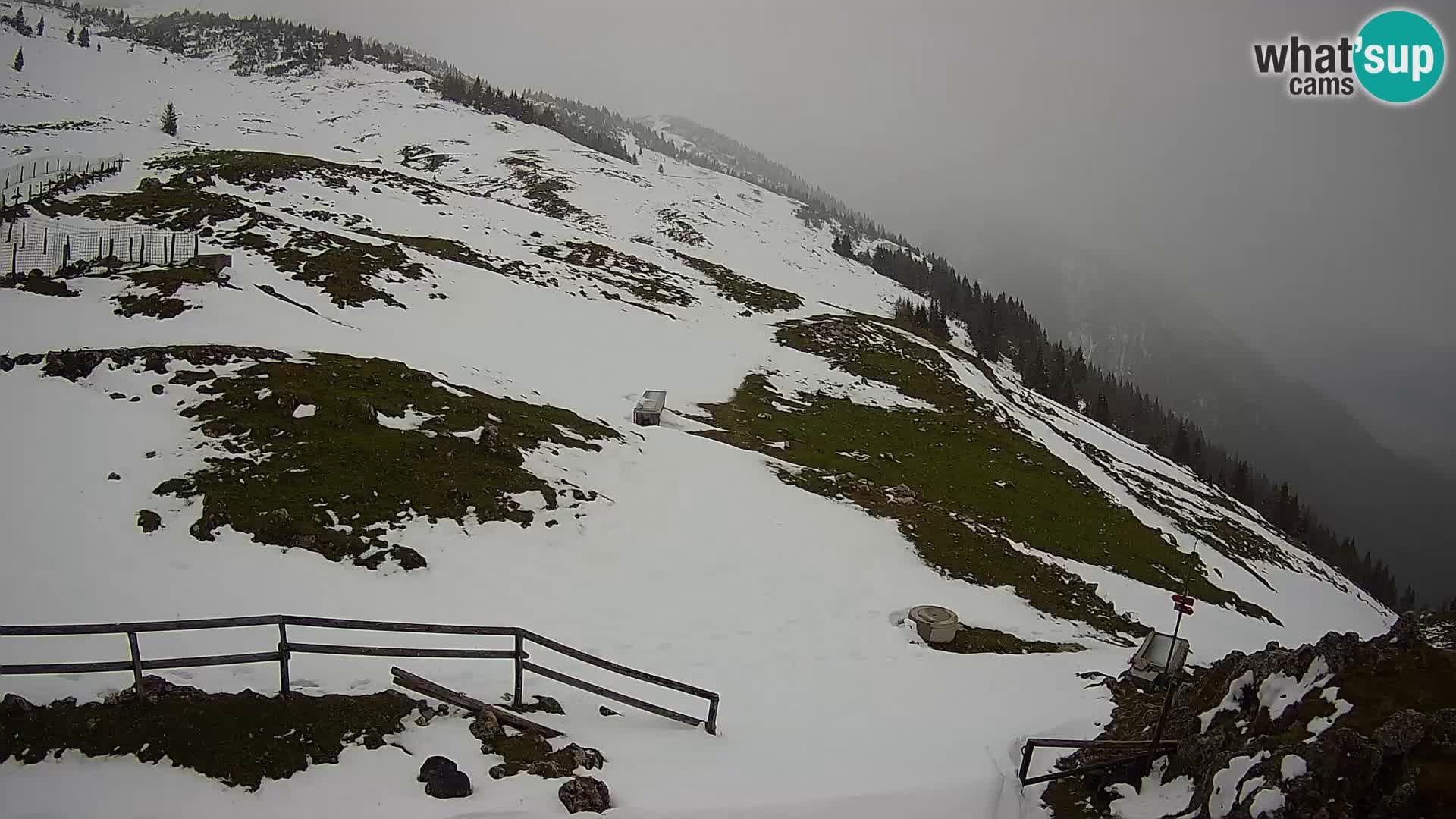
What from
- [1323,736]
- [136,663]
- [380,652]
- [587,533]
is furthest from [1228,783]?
[587,533]

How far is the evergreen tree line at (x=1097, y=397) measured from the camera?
10369 cm

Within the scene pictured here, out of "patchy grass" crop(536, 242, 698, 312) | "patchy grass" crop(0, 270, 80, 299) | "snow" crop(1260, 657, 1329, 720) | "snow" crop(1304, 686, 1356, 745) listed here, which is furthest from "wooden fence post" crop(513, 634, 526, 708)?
"patchy grass" crop(536, 242, 698, 312)

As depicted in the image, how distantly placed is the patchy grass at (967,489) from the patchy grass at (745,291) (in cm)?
2003

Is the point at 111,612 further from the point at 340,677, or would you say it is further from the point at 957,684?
the point at 957,684

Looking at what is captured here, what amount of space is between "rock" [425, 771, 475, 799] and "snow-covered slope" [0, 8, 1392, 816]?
0.66 feet

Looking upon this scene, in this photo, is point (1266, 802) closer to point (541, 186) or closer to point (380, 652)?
point (380, 652)

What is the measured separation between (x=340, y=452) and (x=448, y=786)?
A: 1329 centimetres

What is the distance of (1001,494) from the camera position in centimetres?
3719

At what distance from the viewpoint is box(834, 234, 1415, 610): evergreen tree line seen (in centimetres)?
10369

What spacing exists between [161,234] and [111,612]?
121 feet

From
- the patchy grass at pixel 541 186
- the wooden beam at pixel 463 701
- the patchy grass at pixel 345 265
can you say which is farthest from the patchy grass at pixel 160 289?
the patchy grass at pixel 541 186

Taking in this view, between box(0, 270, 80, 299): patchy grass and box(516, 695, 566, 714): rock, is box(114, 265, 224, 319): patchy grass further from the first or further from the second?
box(516, 695, 566, 714): rock

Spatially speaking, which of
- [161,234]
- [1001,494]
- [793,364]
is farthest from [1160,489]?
[161,234]

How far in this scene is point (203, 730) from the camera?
901cm
